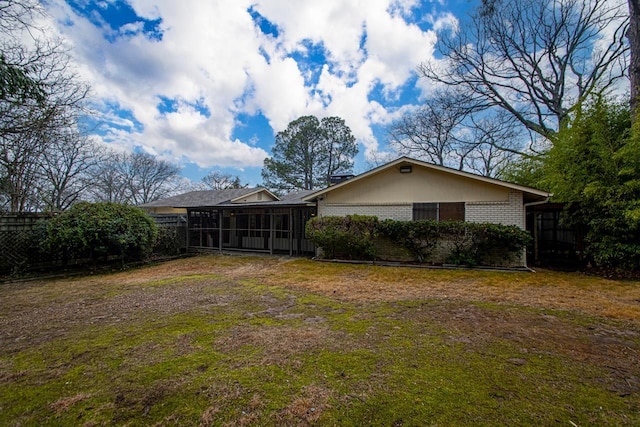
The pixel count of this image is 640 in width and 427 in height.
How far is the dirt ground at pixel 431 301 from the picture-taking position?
3283mm

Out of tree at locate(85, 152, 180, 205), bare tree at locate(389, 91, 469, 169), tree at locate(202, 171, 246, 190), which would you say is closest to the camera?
bare tree at locate(389, 91, 469, 169)

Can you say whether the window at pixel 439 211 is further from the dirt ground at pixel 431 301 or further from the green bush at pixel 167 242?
the green bush at pixel 167 242

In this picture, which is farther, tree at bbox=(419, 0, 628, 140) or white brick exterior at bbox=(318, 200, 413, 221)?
tree at bbox=(419, 0, 628, 140)

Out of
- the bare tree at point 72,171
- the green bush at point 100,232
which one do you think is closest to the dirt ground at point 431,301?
the green bush at point 100,232

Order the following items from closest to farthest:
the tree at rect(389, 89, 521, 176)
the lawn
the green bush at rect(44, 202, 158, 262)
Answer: the lawn < the green bush at rect(44, 202, 158, 262) < the tree at rect(389, 89, 521, 176)

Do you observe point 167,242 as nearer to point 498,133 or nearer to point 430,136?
point 498,133

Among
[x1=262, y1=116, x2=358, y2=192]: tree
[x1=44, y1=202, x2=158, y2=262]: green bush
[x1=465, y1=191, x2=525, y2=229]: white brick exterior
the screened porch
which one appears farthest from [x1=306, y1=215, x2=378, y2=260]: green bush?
[x1=262, y1=116, x2=358, y2=192]: tree

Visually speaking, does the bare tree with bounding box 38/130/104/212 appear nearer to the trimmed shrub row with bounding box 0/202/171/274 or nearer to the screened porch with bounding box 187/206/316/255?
the screened porch with bounding box 187/206/316/255

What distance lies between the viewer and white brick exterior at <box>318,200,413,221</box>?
9.54m

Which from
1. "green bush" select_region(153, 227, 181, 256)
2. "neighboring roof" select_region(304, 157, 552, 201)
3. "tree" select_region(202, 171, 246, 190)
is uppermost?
"tree" select_region(202, 171, 246, 190)

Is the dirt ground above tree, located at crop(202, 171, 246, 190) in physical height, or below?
below

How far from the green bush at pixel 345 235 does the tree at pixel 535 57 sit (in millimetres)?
10593

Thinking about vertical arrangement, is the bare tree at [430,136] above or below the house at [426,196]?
above

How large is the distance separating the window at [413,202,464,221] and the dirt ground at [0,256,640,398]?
6.47ft
